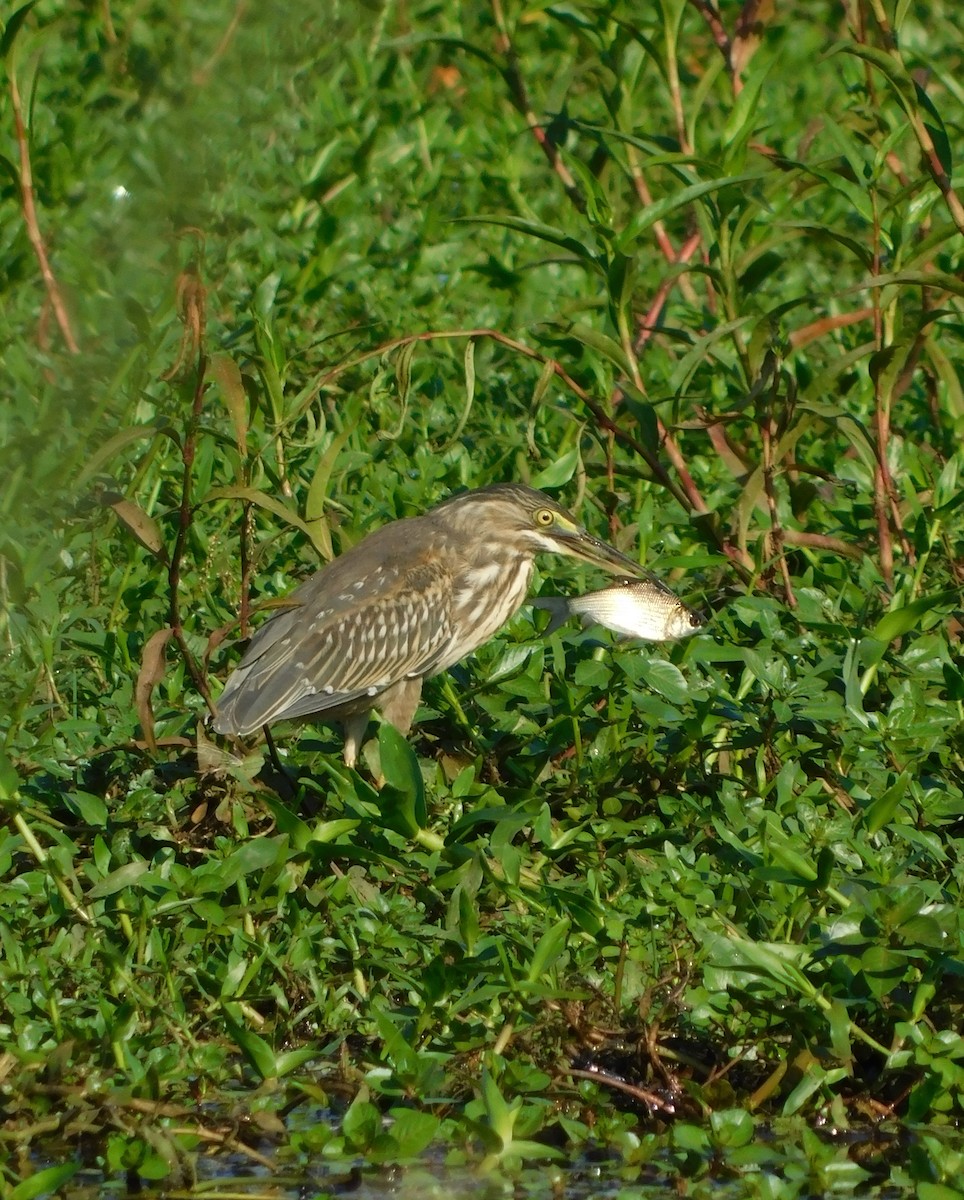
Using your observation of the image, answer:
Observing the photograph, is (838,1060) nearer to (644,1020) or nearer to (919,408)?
(644,1020)

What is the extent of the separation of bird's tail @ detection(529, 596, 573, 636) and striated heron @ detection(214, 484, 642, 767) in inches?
3.4

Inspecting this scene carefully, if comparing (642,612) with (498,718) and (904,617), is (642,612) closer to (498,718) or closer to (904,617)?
(498,718)

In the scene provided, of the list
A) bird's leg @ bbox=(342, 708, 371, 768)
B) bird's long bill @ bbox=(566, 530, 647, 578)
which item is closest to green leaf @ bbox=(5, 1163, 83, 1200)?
bird's leg @ bbox=(342, 708, 371, 768)

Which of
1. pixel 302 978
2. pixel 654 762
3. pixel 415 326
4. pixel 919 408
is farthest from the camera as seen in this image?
pixel 415 326

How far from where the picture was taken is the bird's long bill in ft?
19.3

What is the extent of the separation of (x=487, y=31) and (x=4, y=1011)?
7771mm

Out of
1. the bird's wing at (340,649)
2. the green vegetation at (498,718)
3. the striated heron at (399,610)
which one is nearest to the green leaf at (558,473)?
the green vegetation at (498,718)

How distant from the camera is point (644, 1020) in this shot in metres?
4.04

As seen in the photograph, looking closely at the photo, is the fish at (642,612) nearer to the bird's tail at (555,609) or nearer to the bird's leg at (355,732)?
the bird's tail at (555,609)

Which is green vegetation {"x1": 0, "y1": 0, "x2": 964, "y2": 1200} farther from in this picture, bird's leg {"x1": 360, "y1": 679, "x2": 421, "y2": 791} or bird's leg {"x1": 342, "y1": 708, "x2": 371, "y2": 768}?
bird's leg {"x1": 342, "y1": 708, "x2": 371, "y2": 768}

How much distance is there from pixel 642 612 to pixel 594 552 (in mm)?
485

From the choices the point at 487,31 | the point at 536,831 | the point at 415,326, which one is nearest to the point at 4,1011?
the point at 536,831

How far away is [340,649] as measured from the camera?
5.64m

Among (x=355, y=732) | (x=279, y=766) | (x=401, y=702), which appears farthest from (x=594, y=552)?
(x=279, y=766)
